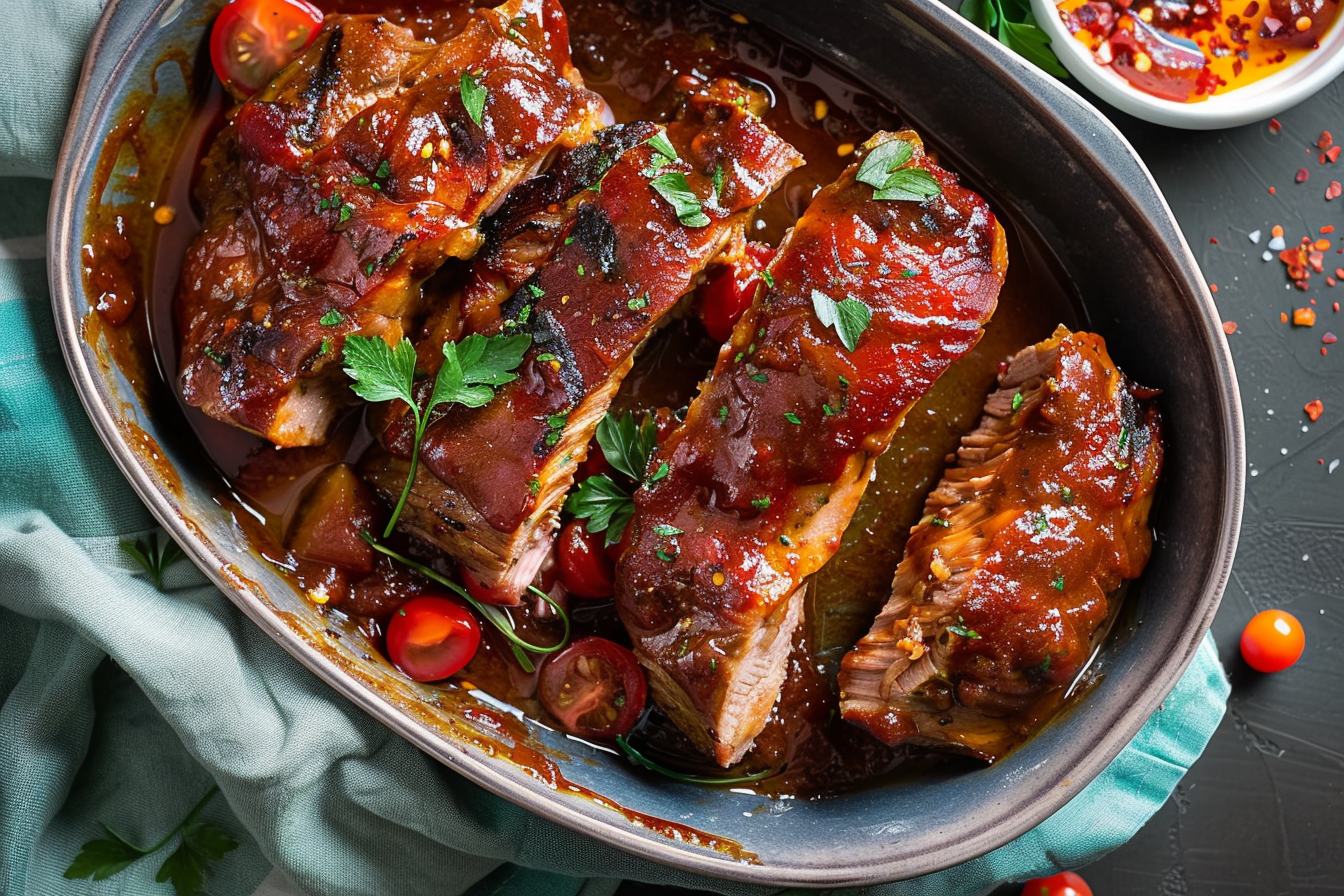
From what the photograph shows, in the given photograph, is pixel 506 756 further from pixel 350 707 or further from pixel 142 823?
pixel 142 823

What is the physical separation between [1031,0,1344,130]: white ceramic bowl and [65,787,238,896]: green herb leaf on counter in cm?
372

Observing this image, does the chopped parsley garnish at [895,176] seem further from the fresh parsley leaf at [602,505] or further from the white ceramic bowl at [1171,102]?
the fresh parsley leaf at [602,505]

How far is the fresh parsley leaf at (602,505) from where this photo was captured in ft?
10.8

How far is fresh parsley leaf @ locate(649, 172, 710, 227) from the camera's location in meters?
3.03

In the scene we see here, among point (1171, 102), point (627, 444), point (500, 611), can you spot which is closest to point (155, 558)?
point (500, 611)

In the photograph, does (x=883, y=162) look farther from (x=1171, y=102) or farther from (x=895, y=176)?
(x=1171, y=102)

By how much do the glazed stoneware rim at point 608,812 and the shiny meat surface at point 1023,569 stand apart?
22cm

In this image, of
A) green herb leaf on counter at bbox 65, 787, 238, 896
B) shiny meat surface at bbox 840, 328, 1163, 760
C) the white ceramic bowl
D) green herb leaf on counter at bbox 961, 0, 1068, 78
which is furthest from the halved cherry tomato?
green herb leaf on counter at bbox 65, 787, 238, 896

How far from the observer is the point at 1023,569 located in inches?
118

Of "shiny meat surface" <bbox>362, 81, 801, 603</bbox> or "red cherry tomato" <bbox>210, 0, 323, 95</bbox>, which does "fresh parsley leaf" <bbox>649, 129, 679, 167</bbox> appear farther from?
"red cherry tomato" <bbox>210, 0, 323, 95</bbox>

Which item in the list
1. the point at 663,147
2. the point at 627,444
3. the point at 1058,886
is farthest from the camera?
the point at 1058,886

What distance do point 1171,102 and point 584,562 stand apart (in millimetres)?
2571

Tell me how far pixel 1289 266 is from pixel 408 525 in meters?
3.26

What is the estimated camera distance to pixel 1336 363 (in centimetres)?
366
